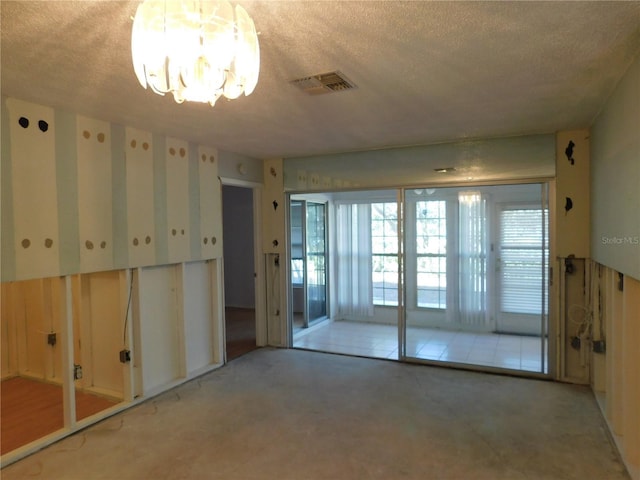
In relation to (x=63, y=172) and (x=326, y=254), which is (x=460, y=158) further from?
(x=63, y=172)

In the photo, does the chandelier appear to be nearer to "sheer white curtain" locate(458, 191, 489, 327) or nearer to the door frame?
the door frame

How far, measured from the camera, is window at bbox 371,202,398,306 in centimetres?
633

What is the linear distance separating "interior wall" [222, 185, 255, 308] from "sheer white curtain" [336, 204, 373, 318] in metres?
1.99

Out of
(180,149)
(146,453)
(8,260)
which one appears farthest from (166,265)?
(146,453)

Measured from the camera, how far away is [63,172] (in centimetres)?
302

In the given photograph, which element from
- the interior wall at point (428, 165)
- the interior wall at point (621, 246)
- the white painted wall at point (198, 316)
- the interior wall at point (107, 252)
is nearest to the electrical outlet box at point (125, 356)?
the interior wall at point (107, 252)

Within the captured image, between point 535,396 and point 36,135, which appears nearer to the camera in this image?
point 36,135

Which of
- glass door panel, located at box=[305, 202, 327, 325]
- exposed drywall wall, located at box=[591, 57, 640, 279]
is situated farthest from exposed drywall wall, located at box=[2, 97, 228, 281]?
exposed drywall wall, located at box=[591, 57, 640, 279]

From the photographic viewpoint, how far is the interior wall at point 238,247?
790 cm

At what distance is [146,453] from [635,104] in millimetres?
3565

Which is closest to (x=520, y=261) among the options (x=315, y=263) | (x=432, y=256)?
(x=432, y=256)

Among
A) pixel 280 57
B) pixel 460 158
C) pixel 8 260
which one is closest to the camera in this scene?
pixel 280 57

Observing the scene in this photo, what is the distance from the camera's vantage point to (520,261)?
17.4ft

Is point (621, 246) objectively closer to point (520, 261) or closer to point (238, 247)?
point (520, 261)
